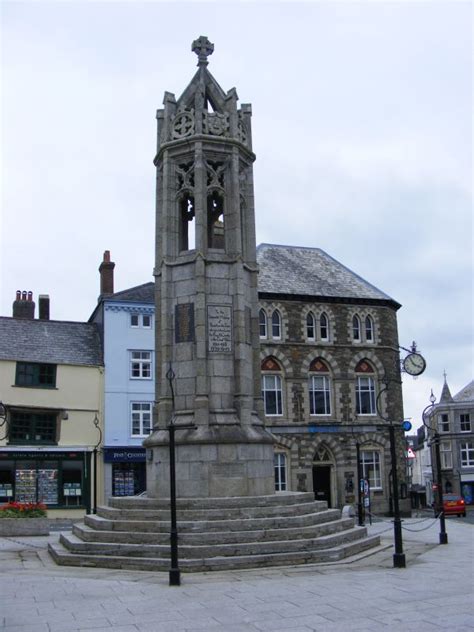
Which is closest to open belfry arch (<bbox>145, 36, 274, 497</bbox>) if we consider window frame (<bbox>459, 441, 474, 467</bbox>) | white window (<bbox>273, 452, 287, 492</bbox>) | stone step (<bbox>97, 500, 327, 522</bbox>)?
stone step (<bbox>97, 500, 327, 522</bbox>)

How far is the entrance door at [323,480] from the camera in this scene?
41.1 metres

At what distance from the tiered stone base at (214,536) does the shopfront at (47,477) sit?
A: 19855mm

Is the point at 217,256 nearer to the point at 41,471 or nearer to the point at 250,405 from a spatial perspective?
the point at 250,405

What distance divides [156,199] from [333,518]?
9.93 metres

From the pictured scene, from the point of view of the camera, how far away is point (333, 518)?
17406 millimetres

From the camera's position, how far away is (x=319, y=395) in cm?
4228

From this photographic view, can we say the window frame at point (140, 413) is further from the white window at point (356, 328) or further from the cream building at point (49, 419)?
the white window at point (356, 328)

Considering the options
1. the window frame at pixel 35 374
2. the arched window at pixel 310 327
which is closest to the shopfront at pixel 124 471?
the window frame at pixel 35 374

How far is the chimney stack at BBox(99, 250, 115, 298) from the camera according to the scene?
41.3 meters

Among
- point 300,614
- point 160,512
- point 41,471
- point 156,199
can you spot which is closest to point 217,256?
point 156,199

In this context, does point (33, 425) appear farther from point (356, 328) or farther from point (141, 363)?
point (356, 328)

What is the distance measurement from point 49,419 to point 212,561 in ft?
82.2

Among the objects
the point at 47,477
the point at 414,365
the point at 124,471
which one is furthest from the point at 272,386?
the point at 414,365

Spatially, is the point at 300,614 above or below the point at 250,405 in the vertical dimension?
below
